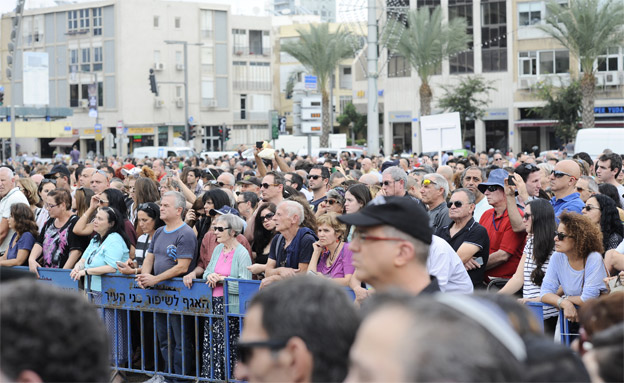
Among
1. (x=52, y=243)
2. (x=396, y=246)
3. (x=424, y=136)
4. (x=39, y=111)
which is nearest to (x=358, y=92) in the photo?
(x=39, y=111)

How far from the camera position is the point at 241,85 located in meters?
79.0

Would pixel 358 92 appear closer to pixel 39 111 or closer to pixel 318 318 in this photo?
pixel 39 111

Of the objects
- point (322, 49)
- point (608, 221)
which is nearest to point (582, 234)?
point (608, 221)

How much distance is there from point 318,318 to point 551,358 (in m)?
0.87

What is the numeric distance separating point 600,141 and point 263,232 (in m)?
19.4

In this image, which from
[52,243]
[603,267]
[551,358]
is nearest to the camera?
[551,358]

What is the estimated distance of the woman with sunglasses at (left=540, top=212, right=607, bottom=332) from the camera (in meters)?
6.39

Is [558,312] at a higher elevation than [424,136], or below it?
below

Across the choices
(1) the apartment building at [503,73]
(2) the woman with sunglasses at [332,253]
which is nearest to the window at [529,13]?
(1) the apartment building at [503,73]

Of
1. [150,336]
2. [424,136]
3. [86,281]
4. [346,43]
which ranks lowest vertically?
[150,336]

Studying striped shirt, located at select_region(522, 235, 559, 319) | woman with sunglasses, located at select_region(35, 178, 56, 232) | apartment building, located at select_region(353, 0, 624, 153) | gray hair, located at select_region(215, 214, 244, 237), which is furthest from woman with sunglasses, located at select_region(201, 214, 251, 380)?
apartment building, located at select_region(353, 0, 624, 153)

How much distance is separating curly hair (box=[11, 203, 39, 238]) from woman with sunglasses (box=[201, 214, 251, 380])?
3.01 meters

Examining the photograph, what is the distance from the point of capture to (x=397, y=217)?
3.78 metres

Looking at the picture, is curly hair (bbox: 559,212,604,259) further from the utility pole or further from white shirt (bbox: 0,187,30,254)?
the utility pole
